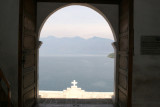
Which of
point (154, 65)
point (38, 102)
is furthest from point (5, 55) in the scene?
point (154, 65)

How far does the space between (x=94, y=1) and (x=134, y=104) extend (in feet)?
10.2

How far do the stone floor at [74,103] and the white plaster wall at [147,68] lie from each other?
1191mm

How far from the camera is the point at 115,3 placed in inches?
195

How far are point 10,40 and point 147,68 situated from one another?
3447 millimetres

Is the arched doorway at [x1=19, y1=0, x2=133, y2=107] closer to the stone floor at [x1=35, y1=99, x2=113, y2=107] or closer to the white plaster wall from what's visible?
the white plaster wall

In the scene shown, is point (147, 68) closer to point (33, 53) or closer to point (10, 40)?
point (33, 53)

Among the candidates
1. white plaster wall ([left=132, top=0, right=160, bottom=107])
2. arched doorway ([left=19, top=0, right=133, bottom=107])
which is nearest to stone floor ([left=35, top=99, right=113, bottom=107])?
arched doorway ([left=19, top=0, right=133, bottom=107])

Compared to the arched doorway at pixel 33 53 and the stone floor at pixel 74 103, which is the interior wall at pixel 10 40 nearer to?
the arched doorway at pixel 33 53

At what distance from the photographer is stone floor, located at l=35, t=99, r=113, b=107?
4.98 meters

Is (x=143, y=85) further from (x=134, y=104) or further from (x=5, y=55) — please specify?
(x=5, y=55)

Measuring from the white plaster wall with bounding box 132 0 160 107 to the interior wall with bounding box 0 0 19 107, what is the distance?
2.93m

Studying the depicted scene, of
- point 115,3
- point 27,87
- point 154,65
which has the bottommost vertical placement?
point 27,87

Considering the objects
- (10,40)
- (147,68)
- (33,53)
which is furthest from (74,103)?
(10,40)

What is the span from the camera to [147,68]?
4121 mm
